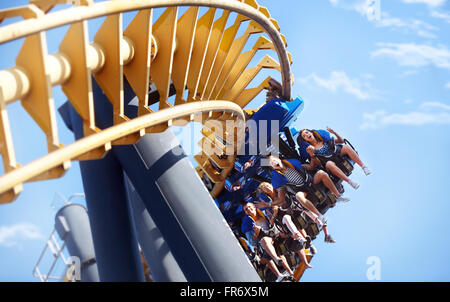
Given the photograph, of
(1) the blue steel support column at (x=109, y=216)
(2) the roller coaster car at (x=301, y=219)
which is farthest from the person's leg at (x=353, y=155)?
(1) the blue steel support column at (x=109, y=216)

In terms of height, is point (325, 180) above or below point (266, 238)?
above

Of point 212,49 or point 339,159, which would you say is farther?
point 339,159

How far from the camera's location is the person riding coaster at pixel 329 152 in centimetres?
648

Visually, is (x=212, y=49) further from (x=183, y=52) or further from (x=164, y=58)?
(x=164, y=58)

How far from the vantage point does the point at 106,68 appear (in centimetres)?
347

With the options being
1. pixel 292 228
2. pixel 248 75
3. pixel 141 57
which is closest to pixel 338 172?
pixel 292 228

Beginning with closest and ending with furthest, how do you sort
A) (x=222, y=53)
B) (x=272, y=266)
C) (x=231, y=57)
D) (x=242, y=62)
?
1. (x=222, y=53)
2. (x=231, y=57)
3. (x=242, y=62)
4. (x=272, y=266)

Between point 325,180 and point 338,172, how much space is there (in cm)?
20

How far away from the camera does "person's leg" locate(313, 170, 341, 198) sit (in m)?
6.48

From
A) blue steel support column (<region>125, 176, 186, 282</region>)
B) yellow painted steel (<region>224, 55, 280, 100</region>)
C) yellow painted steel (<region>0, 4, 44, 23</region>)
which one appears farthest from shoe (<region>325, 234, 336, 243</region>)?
yellow painted steel (<region>0, 4, 44, 23</region>)

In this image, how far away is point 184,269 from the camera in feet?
13.7

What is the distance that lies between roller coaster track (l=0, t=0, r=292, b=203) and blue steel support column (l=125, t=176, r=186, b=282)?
5.59ft
